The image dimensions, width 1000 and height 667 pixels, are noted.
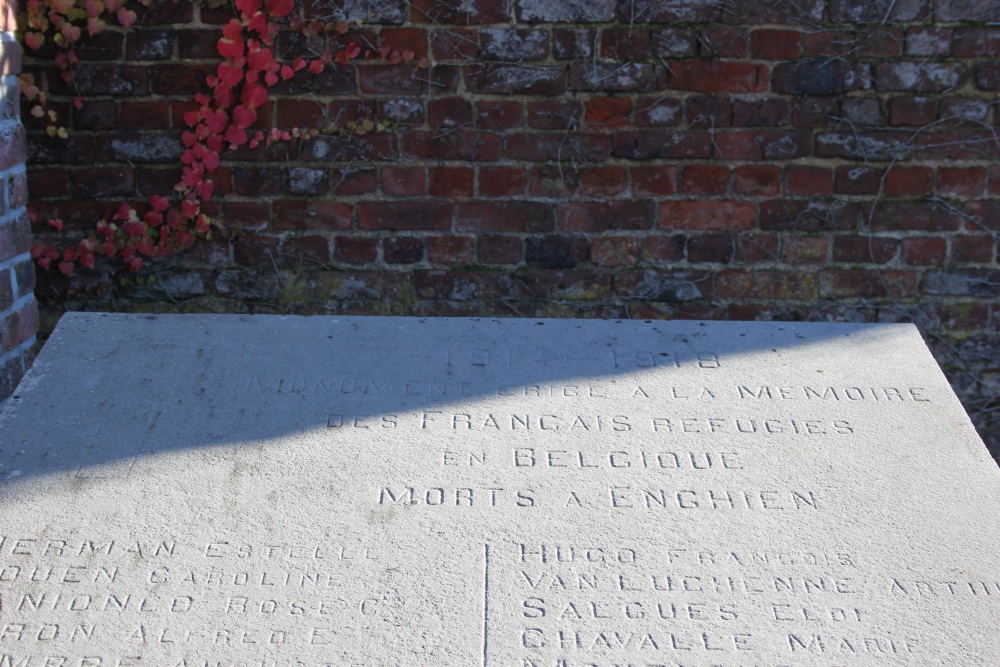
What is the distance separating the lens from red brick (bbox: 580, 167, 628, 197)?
9.80ft

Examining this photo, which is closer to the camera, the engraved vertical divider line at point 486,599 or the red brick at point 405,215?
the engraved vertical divider line at point 486,599

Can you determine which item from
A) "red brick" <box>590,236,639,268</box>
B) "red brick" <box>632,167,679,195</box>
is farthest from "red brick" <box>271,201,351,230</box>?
"red brick" <box>632,167,679,195</box>

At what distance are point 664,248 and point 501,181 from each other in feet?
1.66

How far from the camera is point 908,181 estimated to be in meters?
2.99

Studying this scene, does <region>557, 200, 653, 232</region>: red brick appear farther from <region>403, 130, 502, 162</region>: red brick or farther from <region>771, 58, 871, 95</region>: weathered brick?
<region>771, 58, 871, 95</region>: weathered brick

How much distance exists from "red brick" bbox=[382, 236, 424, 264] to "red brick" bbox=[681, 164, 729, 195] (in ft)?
2.53

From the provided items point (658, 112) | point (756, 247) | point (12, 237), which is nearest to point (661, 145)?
point (658, 112)

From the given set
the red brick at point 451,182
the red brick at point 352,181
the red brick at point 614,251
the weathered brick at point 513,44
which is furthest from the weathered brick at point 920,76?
the red brick at point 352,181

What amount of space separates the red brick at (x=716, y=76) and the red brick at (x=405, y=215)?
0.74m

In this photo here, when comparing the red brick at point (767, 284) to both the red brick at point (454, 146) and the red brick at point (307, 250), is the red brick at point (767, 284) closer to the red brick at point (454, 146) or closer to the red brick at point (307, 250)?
the red brick at point (454, 146)

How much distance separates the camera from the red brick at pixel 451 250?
3.04m

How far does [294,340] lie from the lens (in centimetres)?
212

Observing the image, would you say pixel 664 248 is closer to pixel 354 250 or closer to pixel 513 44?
pixel 513 44

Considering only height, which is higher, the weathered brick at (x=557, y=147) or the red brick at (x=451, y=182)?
the weathered brick at (x=557, y=147)
